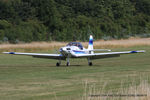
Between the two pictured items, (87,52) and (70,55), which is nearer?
(70,55)

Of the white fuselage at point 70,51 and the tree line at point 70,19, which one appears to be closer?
the white fuselage at point 70,51

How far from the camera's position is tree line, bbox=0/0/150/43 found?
206 ft

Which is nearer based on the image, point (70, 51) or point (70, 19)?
point (70, 51)

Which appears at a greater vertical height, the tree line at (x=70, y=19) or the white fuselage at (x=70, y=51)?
the white fuselage at (x=70, y=51)

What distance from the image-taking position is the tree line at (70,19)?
6294 cm

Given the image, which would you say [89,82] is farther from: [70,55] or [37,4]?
[37,4]

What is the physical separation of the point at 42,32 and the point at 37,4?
1054 cm

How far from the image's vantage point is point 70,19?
228 feet

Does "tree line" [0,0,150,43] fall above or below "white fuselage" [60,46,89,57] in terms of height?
below

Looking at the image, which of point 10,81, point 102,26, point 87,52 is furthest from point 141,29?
point 10,81

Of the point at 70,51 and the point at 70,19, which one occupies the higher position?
the point at 70,51

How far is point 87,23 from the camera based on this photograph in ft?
227

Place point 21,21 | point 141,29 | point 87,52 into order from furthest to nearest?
point 141,29 → point 21,21 → point 87,52

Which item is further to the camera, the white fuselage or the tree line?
the tree line
